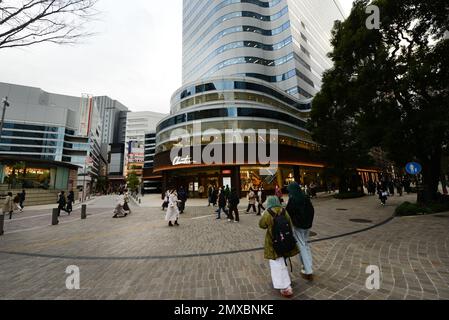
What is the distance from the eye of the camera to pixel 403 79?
10602mm

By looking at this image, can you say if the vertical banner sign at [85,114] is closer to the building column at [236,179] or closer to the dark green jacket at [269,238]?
the building column at [236,179]

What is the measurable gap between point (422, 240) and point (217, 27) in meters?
52.9

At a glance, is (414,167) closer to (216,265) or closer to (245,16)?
(216,265)

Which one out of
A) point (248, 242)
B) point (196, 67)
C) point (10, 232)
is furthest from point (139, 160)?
point (248, 242)

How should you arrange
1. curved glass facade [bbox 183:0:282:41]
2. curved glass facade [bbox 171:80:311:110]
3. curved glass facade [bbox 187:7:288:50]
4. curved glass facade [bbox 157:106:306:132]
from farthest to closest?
curved glass facade [bbox 183:0:282:41] → curved glass facade [bbox 187:7:288:50] → curved glass facade [bbox 171:80:311:110] → curved glass facade [bbox 157:106:306:132]

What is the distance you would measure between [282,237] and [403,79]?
40.6ft

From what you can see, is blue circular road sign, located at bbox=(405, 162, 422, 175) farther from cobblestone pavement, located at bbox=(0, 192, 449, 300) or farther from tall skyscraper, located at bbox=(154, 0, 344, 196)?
tall skyscraper, located at bbox=(154, 0, 344, 196)

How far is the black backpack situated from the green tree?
10.8 metres

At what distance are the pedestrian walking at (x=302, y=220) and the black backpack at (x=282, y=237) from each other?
0.64 meters

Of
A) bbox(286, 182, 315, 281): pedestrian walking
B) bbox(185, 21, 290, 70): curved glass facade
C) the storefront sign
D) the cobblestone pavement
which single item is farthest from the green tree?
bbox(185, 21, 290, 70): curved glass facade

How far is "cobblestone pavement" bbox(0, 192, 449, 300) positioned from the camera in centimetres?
359

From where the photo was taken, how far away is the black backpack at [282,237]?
10.8ft

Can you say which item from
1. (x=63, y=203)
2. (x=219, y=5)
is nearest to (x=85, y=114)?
(x=219, y=5)
